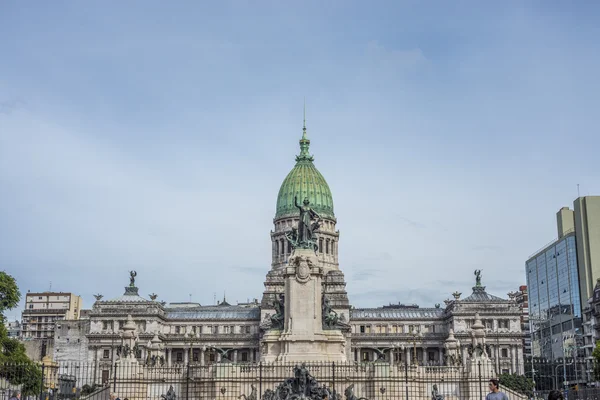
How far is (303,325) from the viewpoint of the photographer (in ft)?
174

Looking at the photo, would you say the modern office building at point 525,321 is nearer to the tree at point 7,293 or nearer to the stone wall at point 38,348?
the stone wall at point 38,348

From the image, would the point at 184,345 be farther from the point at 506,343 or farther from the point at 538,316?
the point at 538,316

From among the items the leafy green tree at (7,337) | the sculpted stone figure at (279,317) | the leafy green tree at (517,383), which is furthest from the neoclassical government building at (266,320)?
the sculpted stone figure at (279,317)

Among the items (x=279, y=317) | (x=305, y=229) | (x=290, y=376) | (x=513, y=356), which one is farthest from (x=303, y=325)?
(x=513, y=356)

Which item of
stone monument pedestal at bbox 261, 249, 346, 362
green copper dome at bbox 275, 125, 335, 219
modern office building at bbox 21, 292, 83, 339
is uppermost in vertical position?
green copper dome at bbox 275, 125, 335, 219

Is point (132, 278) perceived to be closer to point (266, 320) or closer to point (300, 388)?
point (266, 320)

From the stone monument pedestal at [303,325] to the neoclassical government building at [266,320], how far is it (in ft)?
209

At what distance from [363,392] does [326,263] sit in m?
86.9

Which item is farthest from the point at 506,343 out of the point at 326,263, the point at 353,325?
the point at 326,263

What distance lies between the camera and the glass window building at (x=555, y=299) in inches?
5044

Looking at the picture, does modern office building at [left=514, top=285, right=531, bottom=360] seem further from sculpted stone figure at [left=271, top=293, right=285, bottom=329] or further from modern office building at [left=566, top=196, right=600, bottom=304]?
sculpted stone figure at [left=271, top=293, right=285, bottom=329]

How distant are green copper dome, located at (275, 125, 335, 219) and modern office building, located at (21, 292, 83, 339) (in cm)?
5058

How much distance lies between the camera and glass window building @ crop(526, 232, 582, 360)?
128 meters

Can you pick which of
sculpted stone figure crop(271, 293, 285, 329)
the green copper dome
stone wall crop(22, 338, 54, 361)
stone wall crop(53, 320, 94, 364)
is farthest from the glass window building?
stone wall crop(22, 338, 54, 361)
